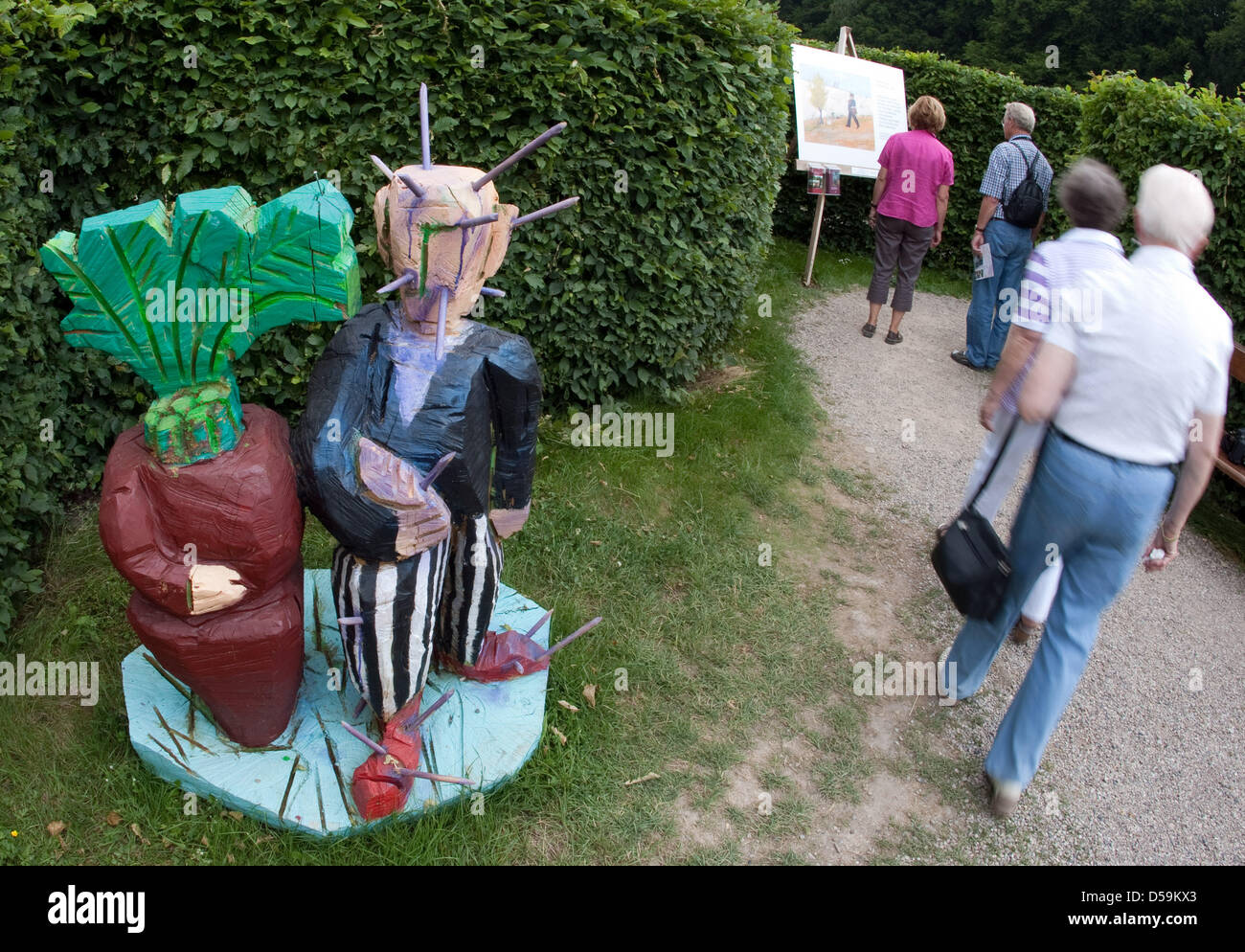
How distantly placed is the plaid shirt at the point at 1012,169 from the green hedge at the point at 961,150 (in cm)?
304

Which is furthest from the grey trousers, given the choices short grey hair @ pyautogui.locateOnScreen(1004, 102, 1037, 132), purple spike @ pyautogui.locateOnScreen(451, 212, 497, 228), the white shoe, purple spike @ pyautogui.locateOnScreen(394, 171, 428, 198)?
purple spike @ pyautogui.locateOnScreen(394, 171, 428, 198)

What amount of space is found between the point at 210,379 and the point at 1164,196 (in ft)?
9.36

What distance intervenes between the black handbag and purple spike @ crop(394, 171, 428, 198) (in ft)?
6.55

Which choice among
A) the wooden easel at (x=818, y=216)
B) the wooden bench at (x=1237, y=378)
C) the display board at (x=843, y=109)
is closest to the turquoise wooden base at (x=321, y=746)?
the wooden bench at (x=1237, y=378)

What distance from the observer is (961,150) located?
30.5 ft

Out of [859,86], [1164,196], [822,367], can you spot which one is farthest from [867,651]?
[859,86]

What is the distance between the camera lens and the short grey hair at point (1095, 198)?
115 inches

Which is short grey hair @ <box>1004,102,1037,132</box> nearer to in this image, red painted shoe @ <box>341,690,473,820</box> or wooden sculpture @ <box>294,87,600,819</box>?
wooden sculpture @ <box>294,87,600,819</box>

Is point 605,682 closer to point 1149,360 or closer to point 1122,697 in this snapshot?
point 1149,360

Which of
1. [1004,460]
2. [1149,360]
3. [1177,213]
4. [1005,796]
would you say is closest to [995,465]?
[1004,460]

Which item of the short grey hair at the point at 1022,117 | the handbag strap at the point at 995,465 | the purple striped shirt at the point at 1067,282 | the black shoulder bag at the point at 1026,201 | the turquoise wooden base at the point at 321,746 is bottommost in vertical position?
the turquoise wooden base at the point at 321,746

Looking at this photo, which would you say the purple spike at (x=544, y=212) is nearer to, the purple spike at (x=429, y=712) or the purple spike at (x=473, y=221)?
the purple spike at (x=473, y=221)

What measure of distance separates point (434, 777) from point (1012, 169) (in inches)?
228

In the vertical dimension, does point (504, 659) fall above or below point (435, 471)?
below
